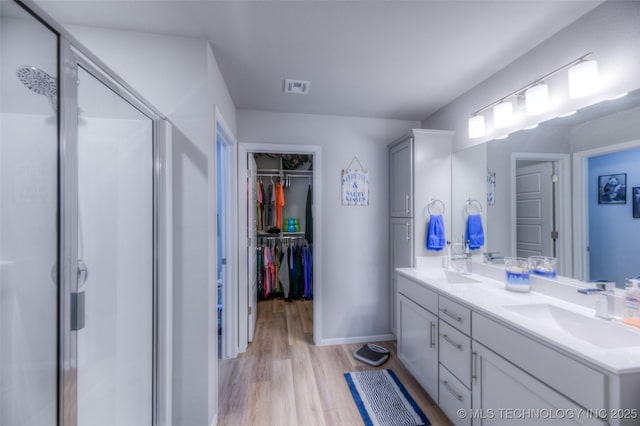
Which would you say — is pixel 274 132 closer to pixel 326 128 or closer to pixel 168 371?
pixel 326 128

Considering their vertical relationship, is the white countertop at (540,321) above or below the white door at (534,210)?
below

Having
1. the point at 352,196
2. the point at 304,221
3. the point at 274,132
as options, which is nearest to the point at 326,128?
the point at 274,132

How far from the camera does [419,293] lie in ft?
6.42

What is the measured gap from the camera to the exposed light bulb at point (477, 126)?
2.03 meters

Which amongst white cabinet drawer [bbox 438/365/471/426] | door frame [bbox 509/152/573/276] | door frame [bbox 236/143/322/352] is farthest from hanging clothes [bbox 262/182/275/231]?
door frame [bbox 509/152/573/276]

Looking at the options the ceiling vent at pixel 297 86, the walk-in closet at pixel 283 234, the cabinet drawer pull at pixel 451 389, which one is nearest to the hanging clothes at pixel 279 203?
the walk-in closet at pixel 283 234

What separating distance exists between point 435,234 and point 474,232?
0.31 meters

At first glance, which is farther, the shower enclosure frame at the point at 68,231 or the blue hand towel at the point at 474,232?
the blue hand towel at the point at 474,232

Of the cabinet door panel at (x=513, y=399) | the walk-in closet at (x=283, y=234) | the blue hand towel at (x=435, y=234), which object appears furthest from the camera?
the walk-in closet at (x=283, y=234)

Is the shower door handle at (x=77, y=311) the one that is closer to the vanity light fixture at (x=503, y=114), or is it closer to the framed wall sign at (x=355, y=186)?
the framed wall sign at (x=355, y=186)

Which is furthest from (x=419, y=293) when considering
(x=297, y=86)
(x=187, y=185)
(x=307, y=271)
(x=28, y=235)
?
(x=307, y=271)

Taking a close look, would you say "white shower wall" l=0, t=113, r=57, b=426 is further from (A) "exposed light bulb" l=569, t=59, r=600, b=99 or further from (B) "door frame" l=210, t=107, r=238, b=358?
(A) "exposed light bulb" l=569, t=59, r=600, b=99

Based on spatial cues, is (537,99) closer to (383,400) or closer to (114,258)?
(383,400)

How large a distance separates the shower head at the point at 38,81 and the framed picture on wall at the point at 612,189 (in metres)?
2.49
